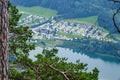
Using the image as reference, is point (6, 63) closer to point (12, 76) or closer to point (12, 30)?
point (12, 76)

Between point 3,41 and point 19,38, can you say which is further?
point 19,38

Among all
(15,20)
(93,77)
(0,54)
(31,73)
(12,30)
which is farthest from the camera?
(15,20)

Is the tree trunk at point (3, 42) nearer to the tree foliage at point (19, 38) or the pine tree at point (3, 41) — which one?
the pine tree at point (3, 41)

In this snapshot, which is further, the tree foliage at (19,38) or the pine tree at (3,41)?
the tree foliage at (19,38)

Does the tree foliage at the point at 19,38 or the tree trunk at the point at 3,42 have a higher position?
the tree trunk at the point at 3,42

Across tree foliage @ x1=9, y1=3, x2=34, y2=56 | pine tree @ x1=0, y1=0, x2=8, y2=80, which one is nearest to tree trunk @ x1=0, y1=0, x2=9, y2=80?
pine tree @ x1=0, y1=0, x2=8, y2=80

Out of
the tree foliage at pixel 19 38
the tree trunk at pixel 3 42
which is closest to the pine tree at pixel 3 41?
the tree trunk at pixel 3 42

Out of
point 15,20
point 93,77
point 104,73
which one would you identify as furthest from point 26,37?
point 104,73

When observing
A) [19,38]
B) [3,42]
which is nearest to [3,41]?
[3,42]

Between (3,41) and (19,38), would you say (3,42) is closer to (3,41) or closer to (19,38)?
(3,41)

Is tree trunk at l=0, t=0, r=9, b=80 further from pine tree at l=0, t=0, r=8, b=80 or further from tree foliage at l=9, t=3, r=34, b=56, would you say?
tree foliage at l=9, t=3, r=34, b=56

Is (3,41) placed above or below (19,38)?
above
